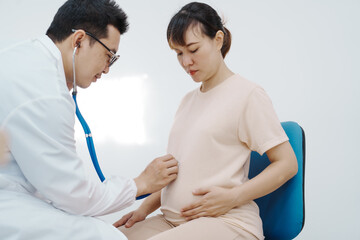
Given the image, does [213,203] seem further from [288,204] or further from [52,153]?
[52,153]

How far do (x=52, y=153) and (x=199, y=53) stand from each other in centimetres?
54

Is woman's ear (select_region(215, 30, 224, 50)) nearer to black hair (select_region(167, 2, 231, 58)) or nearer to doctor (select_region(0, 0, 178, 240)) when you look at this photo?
black hair (select_region(167, 2, 231, 58))

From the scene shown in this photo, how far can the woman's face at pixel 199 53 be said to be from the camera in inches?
42.7

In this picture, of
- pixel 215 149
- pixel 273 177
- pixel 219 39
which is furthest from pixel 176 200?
pixel 219 39

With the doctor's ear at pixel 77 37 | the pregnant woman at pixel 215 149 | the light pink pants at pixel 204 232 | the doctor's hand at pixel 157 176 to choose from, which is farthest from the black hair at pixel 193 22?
the light pink pants at pixel 204 232

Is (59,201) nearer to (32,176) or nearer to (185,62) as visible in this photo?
(32,176)

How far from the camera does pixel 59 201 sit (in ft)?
2.82

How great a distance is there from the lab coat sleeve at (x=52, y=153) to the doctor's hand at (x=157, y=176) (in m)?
0.20

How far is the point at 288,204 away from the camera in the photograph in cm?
103

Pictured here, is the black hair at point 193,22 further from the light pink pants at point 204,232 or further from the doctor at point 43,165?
the light pink pants at point 204,232

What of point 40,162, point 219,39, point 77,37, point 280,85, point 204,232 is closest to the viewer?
point 40,162

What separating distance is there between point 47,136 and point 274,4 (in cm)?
171

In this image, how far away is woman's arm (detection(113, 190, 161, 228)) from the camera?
1.23 meters

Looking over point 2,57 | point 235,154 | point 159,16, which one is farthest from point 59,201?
point 159,16
